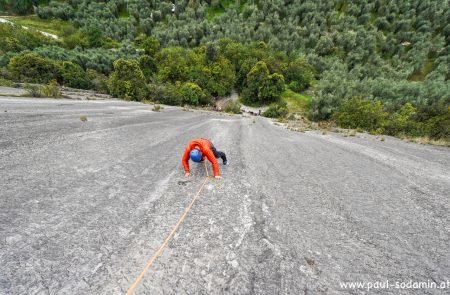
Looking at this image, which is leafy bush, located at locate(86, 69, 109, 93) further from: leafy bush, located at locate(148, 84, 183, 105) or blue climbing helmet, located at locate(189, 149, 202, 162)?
blue climbing helmet, located at locate(189, 149, 202, 162)

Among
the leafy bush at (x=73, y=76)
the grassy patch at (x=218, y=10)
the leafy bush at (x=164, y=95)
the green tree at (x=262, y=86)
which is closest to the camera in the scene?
the leafy bush at (x=73, y=76)

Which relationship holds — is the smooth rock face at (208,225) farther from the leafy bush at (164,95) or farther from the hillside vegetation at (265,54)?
the leafy bush at (164,95)

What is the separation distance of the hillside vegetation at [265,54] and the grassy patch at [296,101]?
1.76ft

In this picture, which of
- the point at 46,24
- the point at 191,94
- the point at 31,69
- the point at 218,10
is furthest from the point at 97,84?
the point at 218,10

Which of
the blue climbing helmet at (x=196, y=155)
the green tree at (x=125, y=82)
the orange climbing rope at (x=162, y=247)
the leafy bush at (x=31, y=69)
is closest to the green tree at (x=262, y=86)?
the green tree at (x=125, y=82)

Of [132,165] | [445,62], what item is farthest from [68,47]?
[445,62]

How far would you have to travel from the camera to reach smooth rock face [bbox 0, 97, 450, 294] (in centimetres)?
304

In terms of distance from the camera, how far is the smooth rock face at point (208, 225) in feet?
9.97

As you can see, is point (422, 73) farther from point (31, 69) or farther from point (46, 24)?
point (46, 24)

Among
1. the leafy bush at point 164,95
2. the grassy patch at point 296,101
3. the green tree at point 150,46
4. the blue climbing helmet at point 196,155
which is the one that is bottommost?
the blue climbing helmet at point 196,155

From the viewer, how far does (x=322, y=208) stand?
5.32 metres

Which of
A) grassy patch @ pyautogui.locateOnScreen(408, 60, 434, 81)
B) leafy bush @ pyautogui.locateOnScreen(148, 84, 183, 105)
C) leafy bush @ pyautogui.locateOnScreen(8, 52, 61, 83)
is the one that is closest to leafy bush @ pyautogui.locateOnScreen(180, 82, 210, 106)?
leafy bush @ pyautogui.locateOnScreen(148, 84, 183, 105)

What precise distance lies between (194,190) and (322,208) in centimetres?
363

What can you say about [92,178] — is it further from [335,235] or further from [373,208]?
[373,208]
